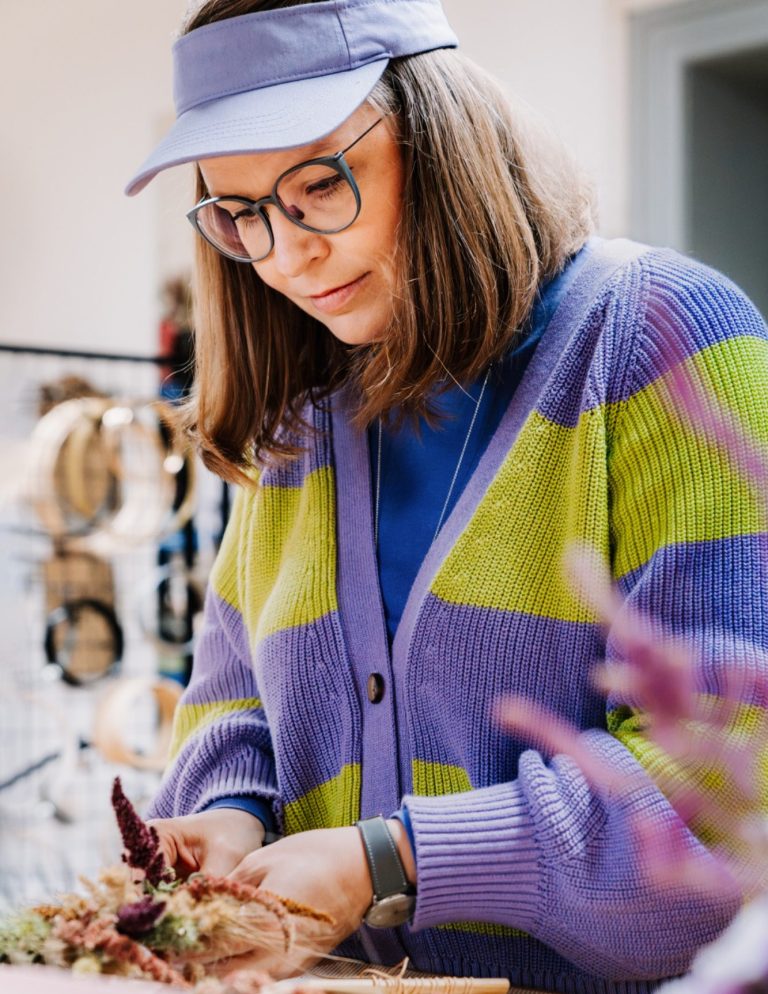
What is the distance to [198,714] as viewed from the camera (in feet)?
3.97

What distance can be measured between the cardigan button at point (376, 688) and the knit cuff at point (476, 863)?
6.5 inches

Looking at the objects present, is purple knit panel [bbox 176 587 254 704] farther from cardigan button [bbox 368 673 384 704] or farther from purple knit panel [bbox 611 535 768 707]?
purple knit panel [bbox 611 535 768 707]

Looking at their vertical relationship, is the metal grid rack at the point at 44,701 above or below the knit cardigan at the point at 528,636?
below

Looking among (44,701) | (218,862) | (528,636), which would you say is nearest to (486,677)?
(528,636)

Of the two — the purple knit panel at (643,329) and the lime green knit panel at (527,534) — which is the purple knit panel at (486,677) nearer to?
the lime green knit panel at (527,534)

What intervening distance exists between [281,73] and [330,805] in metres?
0.63

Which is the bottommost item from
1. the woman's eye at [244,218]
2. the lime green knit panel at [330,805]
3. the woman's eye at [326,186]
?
the lime green knit panel at [330,805]

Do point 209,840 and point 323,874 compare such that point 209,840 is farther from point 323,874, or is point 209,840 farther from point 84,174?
point 84,174

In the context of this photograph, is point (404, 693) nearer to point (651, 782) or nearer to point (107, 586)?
point (651, 782)

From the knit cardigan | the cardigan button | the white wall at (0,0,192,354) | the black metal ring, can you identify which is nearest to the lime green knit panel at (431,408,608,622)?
the knit cardigan

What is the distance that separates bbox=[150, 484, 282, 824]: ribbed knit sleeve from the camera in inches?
43.5

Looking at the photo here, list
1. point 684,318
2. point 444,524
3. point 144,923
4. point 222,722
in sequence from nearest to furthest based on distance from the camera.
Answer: point 144,923 → point 684,318 → point 444,524 → point 222,722

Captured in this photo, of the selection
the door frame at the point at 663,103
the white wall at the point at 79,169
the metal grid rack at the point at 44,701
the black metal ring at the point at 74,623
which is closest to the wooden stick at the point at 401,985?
the metal grid rack at the point at 44,701

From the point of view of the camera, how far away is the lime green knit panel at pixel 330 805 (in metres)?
1.03
